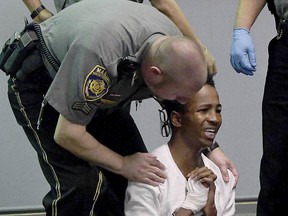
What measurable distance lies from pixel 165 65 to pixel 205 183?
46 cm

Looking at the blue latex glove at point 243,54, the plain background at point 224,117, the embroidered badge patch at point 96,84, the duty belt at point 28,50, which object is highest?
the duty belt at point 28,50

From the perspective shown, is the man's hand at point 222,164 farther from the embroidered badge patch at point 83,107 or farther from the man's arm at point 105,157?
the embroidered badge patch at point 83,107

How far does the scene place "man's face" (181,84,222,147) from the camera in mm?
1957

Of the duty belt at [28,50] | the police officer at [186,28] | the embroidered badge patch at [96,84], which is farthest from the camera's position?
the police officer at [186,28]

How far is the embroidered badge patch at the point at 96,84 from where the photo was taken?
1596mm

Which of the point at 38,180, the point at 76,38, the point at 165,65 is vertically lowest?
the point at 38,180

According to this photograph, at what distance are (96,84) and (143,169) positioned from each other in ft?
1.09

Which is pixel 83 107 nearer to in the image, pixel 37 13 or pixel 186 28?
pixel 186 28

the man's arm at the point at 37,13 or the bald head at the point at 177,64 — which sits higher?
the man's arm at the point at 37,13

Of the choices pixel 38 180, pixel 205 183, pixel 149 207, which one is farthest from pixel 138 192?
pixel 38 180

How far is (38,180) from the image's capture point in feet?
9.25

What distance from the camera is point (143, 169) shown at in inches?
71.7

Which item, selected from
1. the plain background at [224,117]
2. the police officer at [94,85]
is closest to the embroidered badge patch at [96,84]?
the police officer at [94,85]

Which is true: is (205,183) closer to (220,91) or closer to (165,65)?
(165,65)
